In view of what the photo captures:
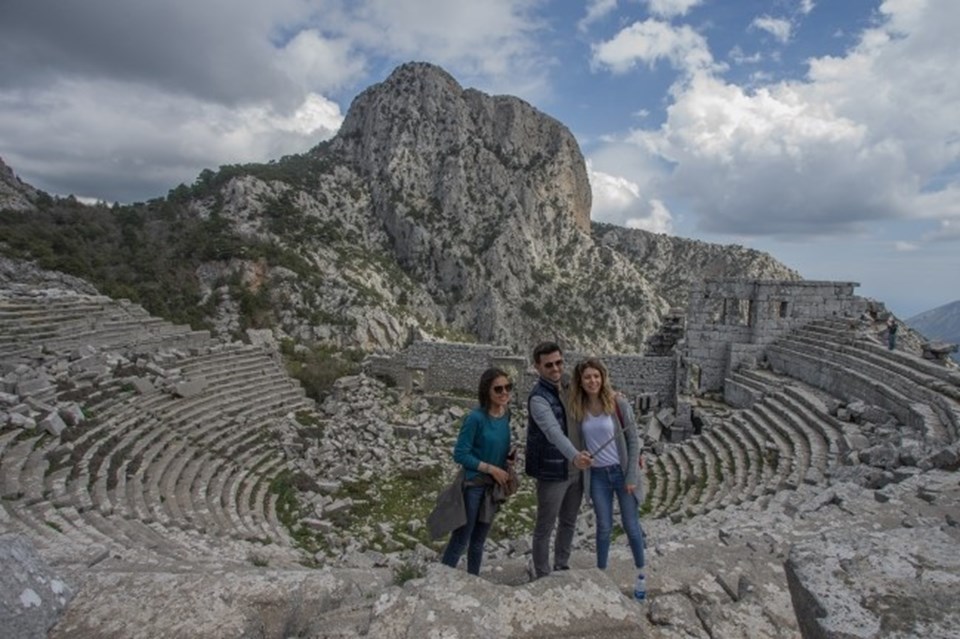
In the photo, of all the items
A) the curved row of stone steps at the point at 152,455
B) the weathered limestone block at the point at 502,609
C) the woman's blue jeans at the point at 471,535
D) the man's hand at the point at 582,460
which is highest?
the man's hand at the point at 582,460

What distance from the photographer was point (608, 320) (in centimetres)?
5003

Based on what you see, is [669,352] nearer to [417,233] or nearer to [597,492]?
[597,492]

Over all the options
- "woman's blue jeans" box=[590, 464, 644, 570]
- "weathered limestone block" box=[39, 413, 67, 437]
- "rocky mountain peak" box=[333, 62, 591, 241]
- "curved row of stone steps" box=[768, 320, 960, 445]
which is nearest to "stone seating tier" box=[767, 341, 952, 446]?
"curved row of stone steps" box=[768, 320, 960, 445]

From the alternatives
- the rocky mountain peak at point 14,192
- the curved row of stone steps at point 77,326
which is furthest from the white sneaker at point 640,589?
the rocky mountain peak at point 14,192

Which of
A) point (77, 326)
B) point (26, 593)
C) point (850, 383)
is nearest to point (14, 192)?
point (77, 326)

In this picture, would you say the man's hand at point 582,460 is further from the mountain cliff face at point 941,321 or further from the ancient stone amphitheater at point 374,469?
the mountain cliff face at point 941,321

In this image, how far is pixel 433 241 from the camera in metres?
50.4

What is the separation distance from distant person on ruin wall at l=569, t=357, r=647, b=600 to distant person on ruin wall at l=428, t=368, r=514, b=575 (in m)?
0.58

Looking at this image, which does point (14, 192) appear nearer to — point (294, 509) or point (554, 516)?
point (294, 509)

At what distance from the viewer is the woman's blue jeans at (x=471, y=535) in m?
4.32

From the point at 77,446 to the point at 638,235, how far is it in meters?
66.1

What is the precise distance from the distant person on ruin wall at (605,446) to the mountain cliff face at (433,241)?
25.9 m

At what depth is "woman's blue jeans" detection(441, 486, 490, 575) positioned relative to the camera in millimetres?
4324

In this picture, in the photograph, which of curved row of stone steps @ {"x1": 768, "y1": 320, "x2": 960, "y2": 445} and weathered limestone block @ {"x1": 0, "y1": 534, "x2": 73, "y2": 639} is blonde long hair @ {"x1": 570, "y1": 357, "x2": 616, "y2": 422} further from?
curved row of stone steps @ {"x1": 768, "y1": 320, "x2": 960, "y2": 445}
